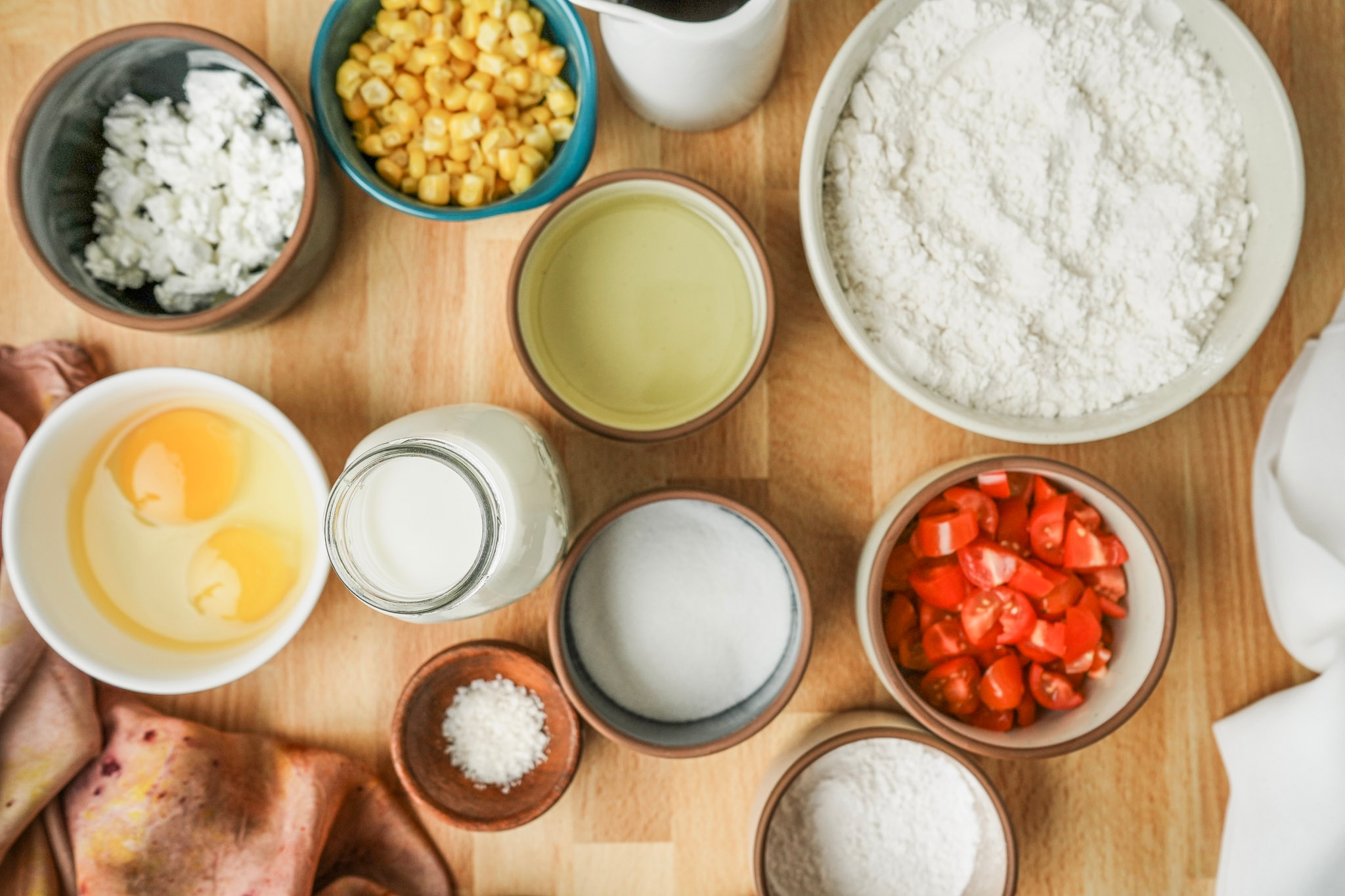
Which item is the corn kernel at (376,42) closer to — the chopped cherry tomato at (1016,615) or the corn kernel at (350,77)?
the corn kernel at (350,77)

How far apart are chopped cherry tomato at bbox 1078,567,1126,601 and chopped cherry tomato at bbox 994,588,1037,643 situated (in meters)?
0.08

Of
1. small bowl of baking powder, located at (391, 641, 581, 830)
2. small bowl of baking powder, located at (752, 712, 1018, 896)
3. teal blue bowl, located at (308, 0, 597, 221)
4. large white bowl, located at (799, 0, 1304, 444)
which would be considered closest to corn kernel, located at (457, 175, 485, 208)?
teal blue bowl, located at (308, 0, 597, 221)

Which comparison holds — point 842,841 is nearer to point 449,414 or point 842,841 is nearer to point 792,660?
point 792,660

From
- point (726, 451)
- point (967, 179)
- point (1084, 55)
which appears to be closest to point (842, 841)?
point (726, 451)

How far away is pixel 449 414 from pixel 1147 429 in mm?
811

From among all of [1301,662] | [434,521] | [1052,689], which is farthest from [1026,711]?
[434,521]

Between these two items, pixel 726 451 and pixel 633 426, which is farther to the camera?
pixel 726 451

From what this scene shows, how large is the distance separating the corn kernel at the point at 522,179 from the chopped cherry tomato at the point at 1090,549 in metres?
0.69

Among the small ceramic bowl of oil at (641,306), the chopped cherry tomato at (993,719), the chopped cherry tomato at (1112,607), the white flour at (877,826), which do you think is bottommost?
the white flour at (877,826)

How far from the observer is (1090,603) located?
94 centimetres

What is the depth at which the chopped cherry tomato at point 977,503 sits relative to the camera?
3.07 feet

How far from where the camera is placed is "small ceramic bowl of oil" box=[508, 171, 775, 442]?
94cm

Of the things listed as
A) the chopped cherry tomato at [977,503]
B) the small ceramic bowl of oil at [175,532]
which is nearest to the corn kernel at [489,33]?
the small ceramic bowl of oil at [175,532]

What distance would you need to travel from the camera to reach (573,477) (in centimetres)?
103
